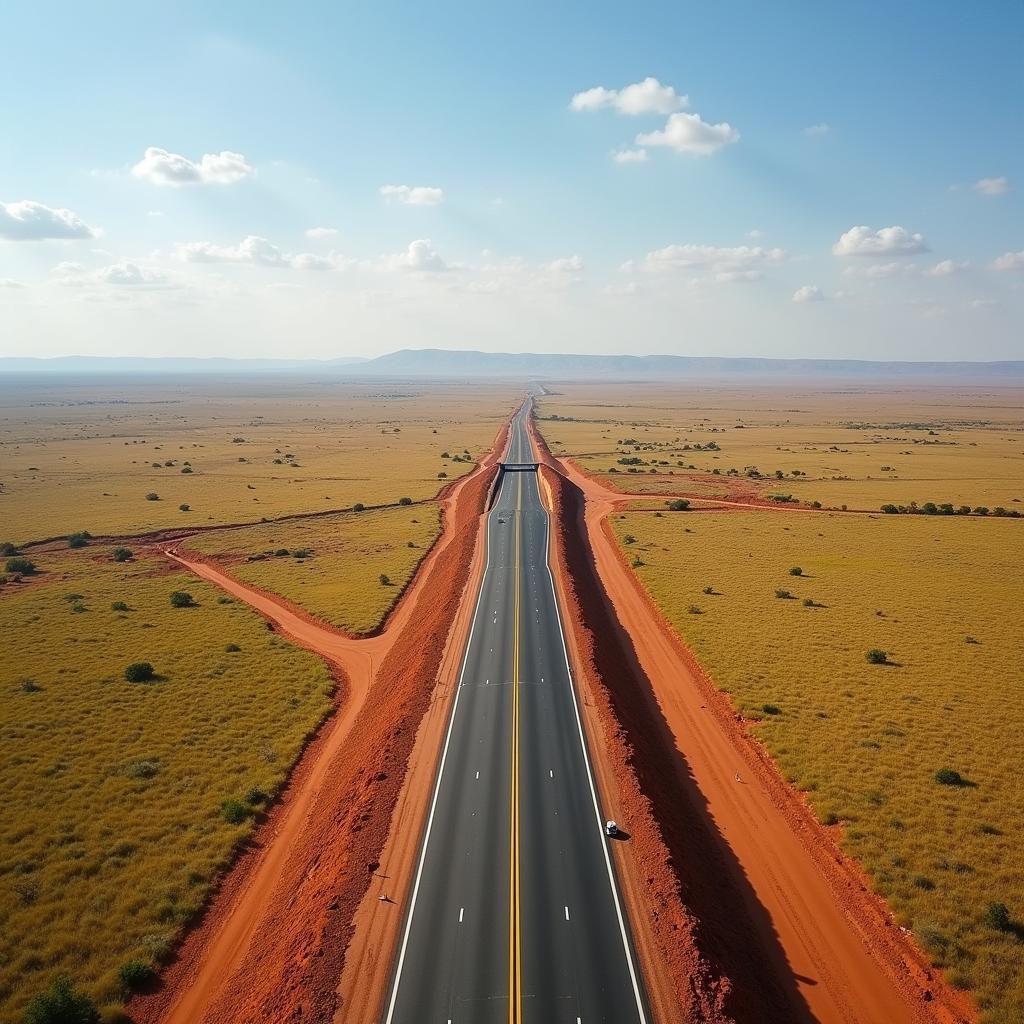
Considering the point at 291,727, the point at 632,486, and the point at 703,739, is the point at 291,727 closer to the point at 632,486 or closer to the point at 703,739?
the point at 703,739

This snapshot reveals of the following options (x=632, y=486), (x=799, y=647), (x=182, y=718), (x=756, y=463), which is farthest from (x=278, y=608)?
(x=756, y=463)

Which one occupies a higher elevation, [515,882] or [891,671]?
[891,671]

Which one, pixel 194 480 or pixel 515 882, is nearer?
pixel 515 882

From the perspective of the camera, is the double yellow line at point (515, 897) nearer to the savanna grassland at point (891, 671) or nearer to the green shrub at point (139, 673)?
the savanna grassland at point (891, 671)

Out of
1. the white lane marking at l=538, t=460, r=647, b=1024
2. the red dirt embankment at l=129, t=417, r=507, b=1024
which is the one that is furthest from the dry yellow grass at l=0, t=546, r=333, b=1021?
the white lane marking at l=538, t=460, r=647, b=1024

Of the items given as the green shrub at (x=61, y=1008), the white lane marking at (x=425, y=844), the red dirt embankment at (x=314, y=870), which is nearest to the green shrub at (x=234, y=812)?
the red dirt embankment at (x=314, y=870)

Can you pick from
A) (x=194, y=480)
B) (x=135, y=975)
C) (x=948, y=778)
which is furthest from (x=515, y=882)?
(x=194, y=480)

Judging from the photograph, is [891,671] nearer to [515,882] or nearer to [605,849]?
[605,849]
